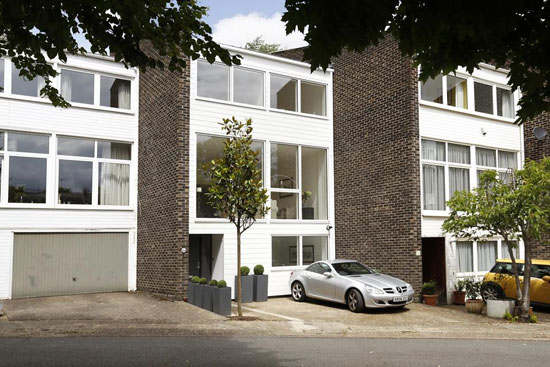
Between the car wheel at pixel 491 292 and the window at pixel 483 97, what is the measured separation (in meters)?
6.54

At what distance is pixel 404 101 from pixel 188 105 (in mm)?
6598

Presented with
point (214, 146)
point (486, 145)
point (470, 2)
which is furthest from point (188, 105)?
point (470, 2)

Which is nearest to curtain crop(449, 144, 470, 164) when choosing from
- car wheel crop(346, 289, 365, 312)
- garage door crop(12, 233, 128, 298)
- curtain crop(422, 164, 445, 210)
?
curtain crop(422, 164, 445, 210)

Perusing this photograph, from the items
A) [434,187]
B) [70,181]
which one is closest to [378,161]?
[434,187]

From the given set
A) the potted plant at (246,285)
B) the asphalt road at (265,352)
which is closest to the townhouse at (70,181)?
the potted plant at (246,285)

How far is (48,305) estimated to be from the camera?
47.0ft

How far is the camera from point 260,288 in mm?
16125

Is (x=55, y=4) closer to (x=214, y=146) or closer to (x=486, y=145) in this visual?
(x=214, y=146)

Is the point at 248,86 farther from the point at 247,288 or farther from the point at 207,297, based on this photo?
the point at 207,297

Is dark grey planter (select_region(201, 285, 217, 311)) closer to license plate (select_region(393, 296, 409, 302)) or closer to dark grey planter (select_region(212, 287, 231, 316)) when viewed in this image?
dark grey planter (select_region(212, 287, 231, 316))

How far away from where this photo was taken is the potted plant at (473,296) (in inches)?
575

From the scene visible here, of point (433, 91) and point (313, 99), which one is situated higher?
→ point (313, 99)

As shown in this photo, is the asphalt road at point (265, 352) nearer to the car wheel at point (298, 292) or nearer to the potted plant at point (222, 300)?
the potted plant at point (222, 300)

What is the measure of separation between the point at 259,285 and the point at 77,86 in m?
8.59
